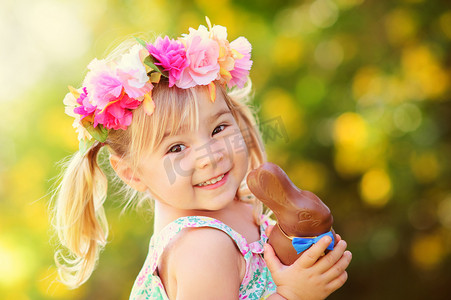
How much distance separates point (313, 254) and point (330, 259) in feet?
0.28

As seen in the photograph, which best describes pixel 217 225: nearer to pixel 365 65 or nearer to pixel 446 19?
pixel 365 65

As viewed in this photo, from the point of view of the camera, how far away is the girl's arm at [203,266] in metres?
1.47

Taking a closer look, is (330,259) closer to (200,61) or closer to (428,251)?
(200,61)

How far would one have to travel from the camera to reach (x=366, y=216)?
136 inches

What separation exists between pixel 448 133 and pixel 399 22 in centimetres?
72

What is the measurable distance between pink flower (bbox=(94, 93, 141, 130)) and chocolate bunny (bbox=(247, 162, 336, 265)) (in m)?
0.41

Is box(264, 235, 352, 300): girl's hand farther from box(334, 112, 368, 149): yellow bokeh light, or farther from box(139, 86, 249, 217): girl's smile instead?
box(334, 112, 368, 149): yellow bokeh light

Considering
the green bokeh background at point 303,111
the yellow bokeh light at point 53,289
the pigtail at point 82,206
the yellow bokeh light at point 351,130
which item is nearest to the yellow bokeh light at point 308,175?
the green bokeh background at point 303,111

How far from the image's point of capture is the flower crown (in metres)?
1.57

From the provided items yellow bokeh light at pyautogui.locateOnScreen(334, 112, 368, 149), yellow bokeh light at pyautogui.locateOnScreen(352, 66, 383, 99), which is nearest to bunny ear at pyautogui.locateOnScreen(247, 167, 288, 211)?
yellow bokeh light at pyautogui.locateOnScreen(334, 112, 368, 149)

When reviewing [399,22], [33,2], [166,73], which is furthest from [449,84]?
[33,2]

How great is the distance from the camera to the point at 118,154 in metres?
1.73

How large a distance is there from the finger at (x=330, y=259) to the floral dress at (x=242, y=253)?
22 centimetres

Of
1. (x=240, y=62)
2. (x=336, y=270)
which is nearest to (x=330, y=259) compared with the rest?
(x=336, y=270)
